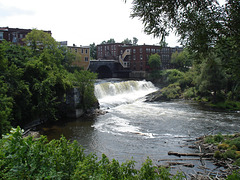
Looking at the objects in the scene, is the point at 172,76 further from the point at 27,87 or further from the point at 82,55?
the point at 27,87

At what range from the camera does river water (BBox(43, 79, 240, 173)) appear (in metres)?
15.3

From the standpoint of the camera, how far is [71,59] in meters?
45.1

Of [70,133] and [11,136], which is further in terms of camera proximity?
[70,133]

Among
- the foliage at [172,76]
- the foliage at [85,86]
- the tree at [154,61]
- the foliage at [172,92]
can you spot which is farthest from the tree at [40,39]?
the tree at [154,61]

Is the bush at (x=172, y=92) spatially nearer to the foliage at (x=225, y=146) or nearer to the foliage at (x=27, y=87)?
the foliage at (x=27, y=87)

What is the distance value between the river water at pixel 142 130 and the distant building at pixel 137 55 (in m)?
40.9

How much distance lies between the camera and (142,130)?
2027 centimetres

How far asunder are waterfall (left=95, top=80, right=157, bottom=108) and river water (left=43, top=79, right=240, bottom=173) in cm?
267

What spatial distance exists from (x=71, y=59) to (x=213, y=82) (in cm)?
2732

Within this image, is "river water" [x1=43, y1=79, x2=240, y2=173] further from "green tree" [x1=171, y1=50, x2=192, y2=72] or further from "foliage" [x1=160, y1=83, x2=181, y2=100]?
"green tree" [x1=171, y1=50, x2=192, y2=72]

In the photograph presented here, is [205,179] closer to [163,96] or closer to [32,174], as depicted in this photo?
[32,174]

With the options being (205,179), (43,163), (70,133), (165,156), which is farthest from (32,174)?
(70,133)

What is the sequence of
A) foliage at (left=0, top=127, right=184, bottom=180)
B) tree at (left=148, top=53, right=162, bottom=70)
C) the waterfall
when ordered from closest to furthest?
foliage at (left=0, top=127, right=184, bottom=180), the waterfall, tree at (left=148, top=53, right=162, bottom=70)

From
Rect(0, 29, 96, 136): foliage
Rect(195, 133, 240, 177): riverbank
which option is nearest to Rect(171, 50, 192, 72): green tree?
Rect(0, 29, 96, 136): foliage
